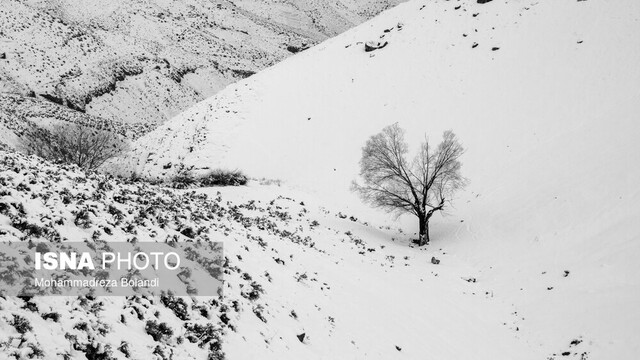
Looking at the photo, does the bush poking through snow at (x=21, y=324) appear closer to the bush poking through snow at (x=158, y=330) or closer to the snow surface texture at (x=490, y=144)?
the bush poking through snow at (x=158, y=330)

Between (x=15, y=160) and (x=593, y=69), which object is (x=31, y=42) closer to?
(x=15, y=160)

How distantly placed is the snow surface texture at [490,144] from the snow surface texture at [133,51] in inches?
764

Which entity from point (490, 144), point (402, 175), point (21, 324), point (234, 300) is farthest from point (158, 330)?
point (490, 144)

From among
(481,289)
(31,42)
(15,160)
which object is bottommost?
(481,289)

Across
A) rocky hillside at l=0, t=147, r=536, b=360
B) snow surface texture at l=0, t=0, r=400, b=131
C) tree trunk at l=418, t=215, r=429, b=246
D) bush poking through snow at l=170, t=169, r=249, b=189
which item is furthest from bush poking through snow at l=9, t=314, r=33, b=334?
snow surface texture at l=0, t=0, r=400, b=131

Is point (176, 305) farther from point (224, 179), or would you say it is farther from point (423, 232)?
point (224, 179)

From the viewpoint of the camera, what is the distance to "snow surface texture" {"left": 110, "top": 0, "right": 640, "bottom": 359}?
15969mm

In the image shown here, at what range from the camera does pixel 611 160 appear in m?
25.6

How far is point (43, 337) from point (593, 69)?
40.8 metres

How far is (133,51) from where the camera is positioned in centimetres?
7012

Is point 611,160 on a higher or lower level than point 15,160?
higher

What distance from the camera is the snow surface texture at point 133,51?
5662 cm

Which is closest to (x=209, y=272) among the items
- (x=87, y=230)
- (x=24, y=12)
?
(x=87, y=230)

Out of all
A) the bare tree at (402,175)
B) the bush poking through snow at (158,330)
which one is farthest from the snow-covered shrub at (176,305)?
the bare tree at (402,175)
